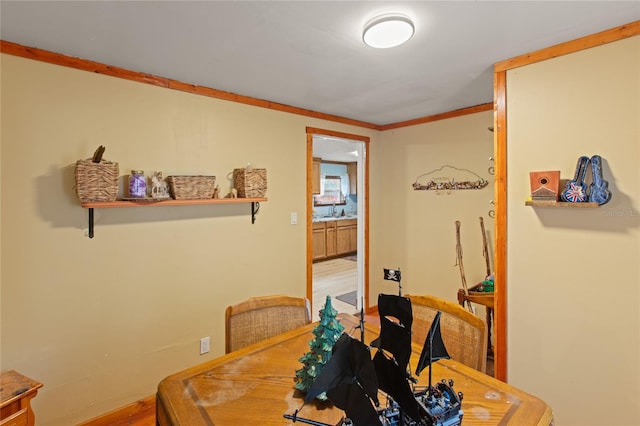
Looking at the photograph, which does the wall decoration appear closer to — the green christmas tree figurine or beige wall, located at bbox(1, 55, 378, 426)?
beige wall, located at bbox(1, 55, 378, 426)

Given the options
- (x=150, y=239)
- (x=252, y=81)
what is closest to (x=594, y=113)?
(x=252, y=81)

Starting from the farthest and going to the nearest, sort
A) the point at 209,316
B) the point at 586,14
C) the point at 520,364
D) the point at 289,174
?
the point at 289,174, the point at 209,316, the point at 520,364, the point at 586,14

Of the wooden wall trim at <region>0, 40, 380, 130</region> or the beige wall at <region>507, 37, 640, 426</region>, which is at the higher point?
the wooden wall trim at <region>0, 40, 380, 130</region>

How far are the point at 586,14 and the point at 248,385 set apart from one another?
2.15 m

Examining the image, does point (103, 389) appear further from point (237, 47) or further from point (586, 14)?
point (586, 14)

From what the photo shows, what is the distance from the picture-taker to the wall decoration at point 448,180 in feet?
9.85

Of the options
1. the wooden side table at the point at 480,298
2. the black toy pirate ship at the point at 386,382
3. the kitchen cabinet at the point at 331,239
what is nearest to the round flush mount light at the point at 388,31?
the black toy pirate ship at the point at 386,382

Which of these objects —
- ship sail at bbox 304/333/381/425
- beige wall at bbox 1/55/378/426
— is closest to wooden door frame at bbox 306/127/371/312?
beige wall at bbox 1/55/378/426

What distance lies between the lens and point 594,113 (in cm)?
163

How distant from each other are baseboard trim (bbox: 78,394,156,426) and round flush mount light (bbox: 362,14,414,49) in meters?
2.63

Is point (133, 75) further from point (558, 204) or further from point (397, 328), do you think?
point (558, 204)

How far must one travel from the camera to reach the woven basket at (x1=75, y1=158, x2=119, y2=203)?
177cm

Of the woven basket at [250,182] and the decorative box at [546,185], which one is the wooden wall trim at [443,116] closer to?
the decorative box at [546,185]

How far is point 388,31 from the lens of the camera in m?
1.50
